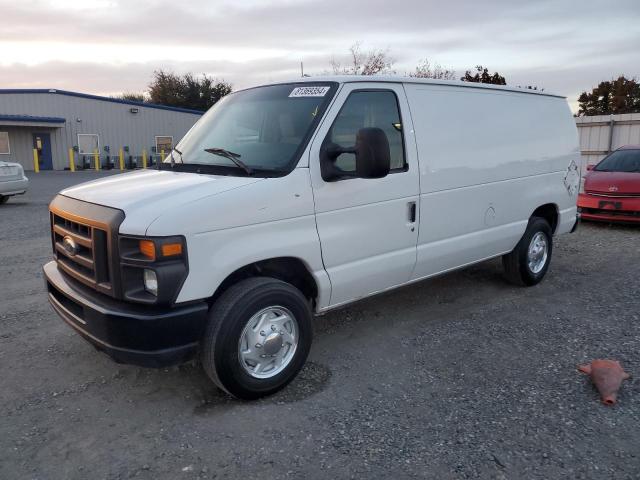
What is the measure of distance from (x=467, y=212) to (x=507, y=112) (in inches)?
51.8

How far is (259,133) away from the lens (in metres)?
3.94

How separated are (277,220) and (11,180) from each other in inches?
473

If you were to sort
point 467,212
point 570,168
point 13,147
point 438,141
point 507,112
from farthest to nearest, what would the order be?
1. point 13,147
2. point 570,168
3. point 507,112
4. point 467,212
5. point 438,141

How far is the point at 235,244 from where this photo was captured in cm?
323

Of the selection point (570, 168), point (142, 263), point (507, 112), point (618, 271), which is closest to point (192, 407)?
point (142, 263)

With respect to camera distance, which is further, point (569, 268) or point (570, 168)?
point (569, 268)

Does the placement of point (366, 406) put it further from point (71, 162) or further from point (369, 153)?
point (71, 162)

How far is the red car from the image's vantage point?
944 centimetres

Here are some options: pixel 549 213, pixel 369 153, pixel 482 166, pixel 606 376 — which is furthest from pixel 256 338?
pixel 549 213

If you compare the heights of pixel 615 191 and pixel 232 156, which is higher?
pixel 232 156

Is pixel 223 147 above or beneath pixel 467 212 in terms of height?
above

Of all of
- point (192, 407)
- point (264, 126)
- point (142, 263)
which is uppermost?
point (264, 126)

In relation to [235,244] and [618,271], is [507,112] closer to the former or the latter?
[618,271]

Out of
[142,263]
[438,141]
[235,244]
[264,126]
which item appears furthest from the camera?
[438,141]
